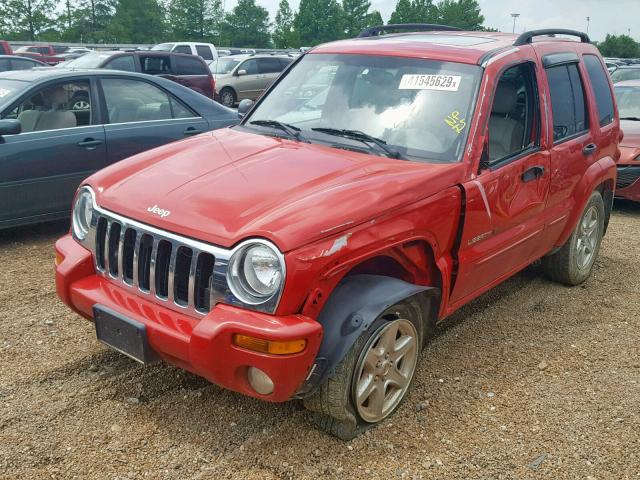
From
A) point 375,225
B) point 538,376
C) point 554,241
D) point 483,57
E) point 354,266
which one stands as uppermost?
point 483,57

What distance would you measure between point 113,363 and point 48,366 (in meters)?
0.36

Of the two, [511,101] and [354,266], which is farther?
[511,101]

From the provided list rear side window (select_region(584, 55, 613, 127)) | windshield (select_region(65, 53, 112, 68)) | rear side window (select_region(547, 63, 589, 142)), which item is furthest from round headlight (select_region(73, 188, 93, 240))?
windshield (select_region(65, 53, 112, 68))

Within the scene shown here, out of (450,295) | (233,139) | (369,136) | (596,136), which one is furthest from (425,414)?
(596,136)

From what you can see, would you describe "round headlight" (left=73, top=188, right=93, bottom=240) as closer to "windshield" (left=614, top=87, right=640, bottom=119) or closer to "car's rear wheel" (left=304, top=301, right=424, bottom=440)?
"car's rear wheel" (left=304, top=301, right=424, bottom=440)

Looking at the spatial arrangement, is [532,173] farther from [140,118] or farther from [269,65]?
[269,65]

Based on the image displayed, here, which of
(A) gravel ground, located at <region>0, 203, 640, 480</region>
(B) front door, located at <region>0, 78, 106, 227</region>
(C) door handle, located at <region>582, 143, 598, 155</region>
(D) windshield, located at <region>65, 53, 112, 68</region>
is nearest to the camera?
(A) gravel ground, located at <region>0, 203, 640, 480</region>

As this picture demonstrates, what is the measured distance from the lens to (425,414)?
11.3 ft

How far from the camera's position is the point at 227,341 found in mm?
2693

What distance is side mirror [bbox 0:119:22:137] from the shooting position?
5.44 m

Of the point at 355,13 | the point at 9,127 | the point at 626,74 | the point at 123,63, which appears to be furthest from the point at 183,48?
the point at 355,13

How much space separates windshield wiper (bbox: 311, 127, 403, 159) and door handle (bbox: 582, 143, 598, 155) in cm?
190

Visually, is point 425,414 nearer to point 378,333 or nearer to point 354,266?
point 378,333

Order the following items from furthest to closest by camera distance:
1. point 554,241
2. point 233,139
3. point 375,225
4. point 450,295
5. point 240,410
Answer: point 554,241 → point 233,139 → point 450,295 → point 240,410 → point 375,225
